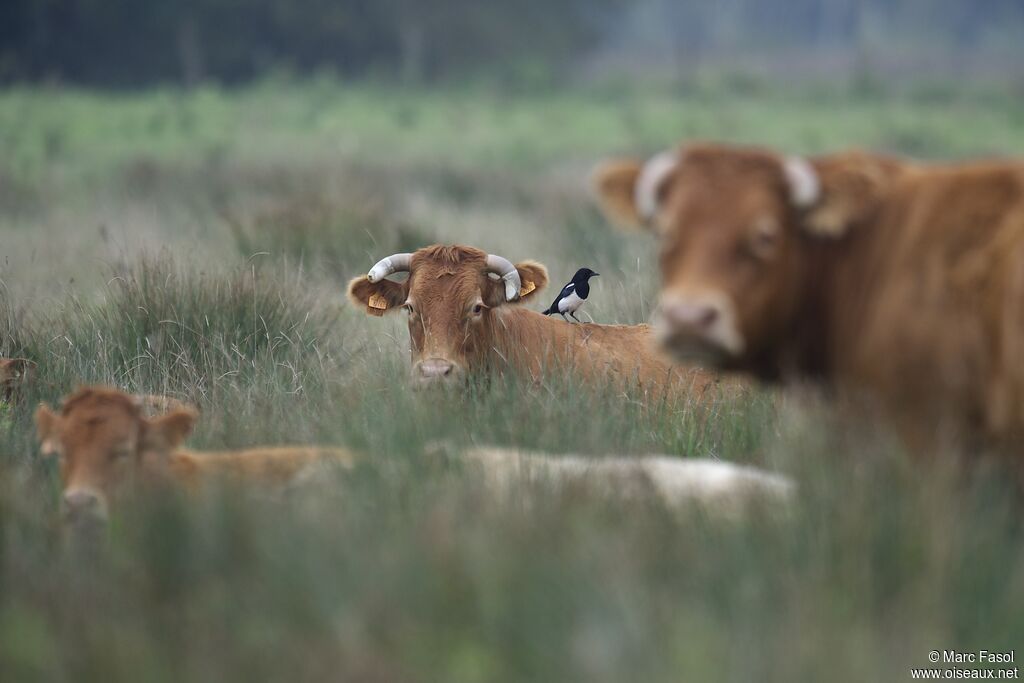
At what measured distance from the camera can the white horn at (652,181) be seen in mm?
4098

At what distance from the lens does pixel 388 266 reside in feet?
22.7

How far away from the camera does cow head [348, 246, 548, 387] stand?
6477 millimetres

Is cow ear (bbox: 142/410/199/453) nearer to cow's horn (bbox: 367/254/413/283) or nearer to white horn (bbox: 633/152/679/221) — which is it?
white horn (bbox: 633/152/679/221)

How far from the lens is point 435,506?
4.04 metres

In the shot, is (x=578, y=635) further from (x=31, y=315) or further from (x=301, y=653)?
(x=31, y=315)

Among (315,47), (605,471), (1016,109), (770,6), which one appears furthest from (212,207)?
(770,6)

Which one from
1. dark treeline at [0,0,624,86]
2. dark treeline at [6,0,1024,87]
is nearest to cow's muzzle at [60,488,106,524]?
dark treeline at [6,0,1024,87]

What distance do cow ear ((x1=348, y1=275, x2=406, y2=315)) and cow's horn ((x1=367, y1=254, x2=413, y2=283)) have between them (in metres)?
0.06

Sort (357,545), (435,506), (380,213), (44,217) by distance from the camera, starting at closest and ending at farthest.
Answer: (357,545) < (435,506) < (380,213) < (44,217)

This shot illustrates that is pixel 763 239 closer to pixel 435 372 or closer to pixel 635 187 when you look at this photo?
pixel 635 187

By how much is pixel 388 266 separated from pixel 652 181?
9.89ft

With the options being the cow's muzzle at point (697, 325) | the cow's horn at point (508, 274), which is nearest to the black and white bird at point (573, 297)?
the cow's horn at point (508, 274)

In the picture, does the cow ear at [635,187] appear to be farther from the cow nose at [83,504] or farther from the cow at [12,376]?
the cow at [12,376]

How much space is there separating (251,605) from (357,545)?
0.36 meters
